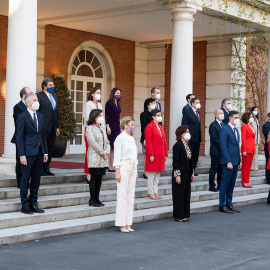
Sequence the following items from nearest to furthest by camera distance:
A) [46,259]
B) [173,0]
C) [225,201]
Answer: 1. [46,259]
2. [225,201]
3. [173,0]

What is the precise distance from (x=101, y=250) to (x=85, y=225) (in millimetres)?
1284

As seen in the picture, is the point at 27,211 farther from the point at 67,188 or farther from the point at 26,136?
the point at 67,188

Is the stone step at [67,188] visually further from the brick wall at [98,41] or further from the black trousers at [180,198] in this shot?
the brick wall at [98,41]

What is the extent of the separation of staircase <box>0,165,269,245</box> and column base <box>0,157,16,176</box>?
1.70 feet

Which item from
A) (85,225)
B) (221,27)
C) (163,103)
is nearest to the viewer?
(85,225)

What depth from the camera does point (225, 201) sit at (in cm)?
1112

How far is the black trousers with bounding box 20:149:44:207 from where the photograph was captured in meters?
8.30

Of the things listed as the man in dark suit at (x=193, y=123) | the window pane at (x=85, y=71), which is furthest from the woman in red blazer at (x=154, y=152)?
the window pane at (x=85, y=71)

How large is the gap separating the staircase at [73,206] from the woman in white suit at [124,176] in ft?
1.35

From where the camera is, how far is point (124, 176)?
837cm

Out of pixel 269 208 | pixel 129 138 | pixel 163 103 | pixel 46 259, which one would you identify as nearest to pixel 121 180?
pixel 129 138

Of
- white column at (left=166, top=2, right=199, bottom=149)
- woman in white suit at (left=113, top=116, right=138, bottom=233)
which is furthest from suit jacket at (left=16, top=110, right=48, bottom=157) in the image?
white column at (left=166, top=2, right=199, bottom=149)

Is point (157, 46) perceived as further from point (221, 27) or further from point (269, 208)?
point (269, 208)

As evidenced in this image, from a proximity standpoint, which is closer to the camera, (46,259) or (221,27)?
(46,259)
